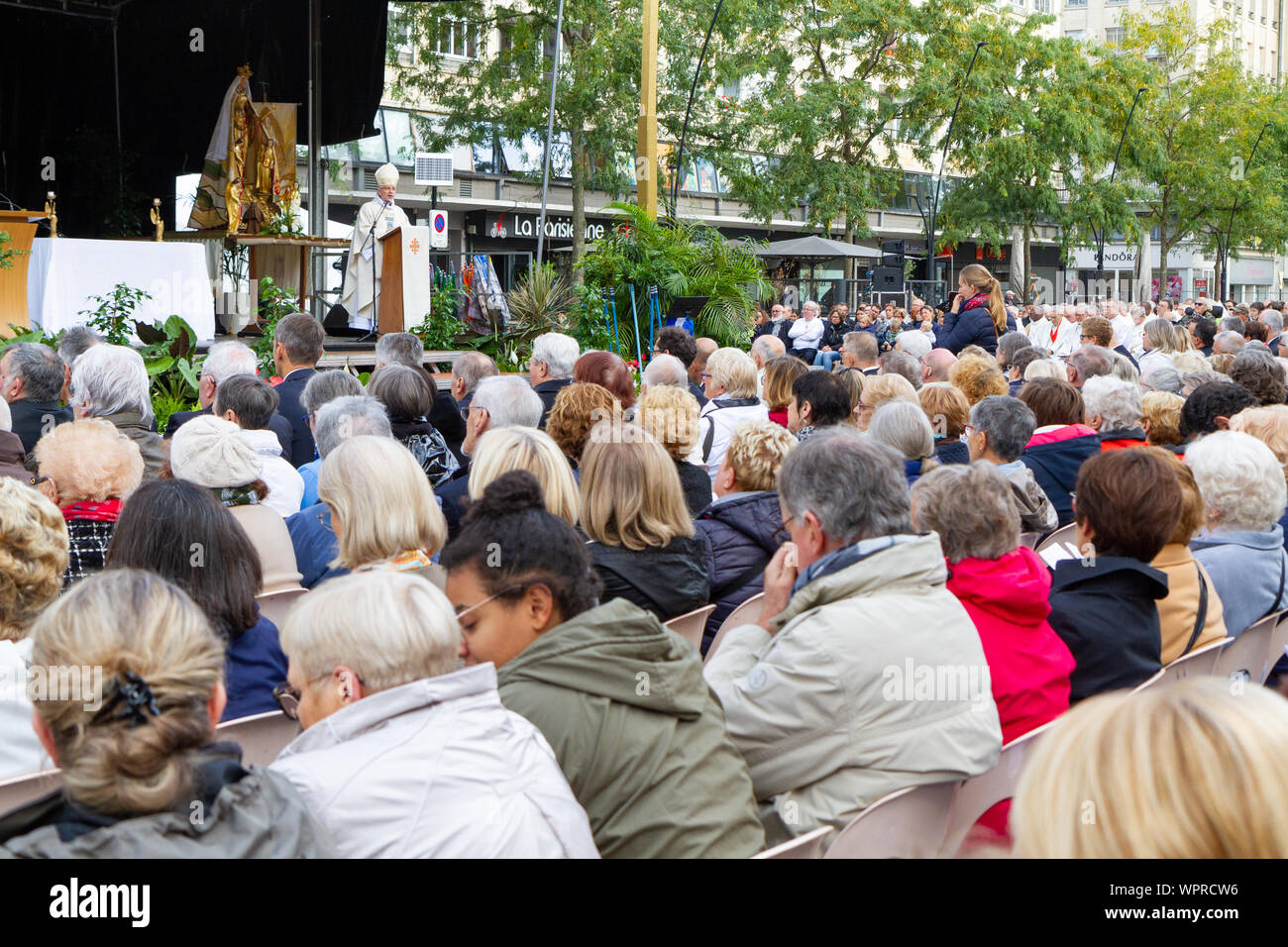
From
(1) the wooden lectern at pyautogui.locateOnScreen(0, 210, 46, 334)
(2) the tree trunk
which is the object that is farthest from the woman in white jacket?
(2) the tree trunk

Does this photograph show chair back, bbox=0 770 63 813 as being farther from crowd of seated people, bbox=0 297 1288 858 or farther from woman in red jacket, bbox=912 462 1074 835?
woman in red jacket, bbox=912 462 1074 835

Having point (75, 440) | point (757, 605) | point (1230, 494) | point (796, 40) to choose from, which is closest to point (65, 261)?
point (75, 440)

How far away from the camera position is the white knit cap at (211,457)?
4594 mm

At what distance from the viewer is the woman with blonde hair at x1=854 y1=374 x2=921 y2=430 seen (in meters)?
6.23

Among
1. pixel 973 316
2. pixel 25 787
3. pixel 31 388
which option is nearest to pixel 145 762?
pixel 25 787

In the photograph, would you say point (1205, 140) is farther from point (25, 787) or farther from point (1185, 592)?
point (25, 787)

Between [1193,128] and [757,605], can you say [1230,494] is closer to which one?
[757,605]

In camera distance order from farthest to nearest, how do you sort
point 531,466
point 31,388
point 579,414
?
point 31,388, point 579,414, point 531,466

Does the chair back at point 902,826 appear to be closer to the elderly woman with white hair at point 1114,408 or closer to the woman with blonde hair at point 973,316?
the elderly woman with white hair at point 1114,408

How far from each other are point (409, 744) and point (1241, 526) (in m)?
3.26

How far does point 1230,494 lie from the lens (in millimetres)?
4348

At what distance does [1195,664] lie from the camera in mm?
3629

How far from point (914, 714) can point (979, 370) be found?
4.52 meters

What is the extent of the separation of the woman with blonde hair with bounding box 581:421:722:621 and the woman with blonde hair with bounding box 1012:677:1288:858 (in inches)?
99.5
